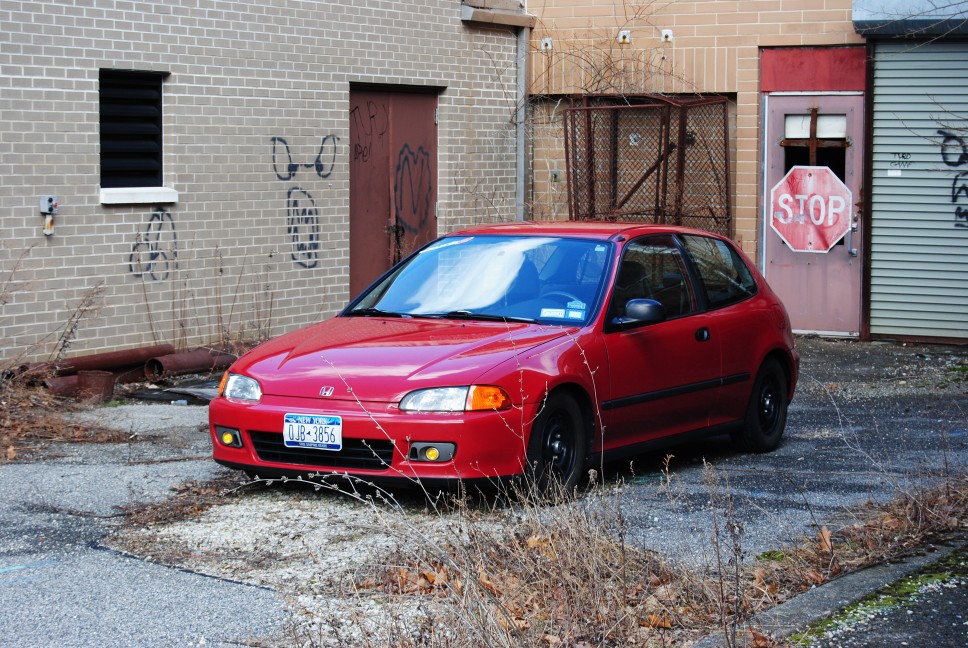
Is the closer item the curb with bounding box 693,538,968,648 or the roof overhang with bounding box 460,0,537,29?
the curb with bounding box 693,538,968,648

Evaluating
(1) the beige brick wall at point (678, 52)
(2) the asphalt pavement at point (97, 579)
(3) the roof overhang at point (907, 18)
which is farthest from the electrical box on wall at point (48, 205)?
(3) the roof overhang at point (907, 18)

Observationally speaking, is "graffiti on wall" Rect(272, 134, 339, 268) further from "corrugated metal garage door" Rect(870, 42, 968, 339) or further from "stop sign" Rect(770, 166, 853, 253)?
"corrugated metal garage door" Rect(870, 42, 968, 339)

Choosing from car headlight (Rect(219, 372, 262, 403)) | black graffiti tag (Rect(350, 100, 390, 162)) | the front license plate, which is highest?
black graffiti tag (Rect(350, 100, 390, 162))

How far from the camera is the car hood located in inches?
277

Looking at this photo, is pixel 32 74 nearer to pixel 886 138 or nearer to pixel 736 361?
pixel 736 361

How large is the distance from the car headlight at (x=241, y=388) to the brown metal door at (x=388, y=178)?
7.55m

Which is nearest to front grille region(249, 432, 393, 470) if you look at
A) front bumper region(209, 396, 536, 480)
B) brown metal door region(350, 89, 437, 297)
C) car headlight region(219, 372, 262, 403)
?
front bumper region(209, 396, 536, 480)

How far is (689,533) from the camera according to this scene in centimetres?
663

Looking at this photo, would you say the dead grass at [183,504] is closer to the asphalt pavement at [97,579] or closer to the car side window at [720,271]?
the asphalt pavement at [97,579]

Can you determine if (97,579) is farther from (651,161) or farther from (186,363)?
(651,161)

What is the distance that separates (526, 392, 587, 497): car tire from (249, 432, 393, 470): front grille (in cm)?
77

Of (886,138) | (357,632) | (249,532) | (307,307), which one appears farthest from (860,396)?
(357,632)

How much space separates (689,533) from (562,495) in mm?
1210

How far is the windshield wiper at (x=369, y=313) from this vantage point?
8359mm
